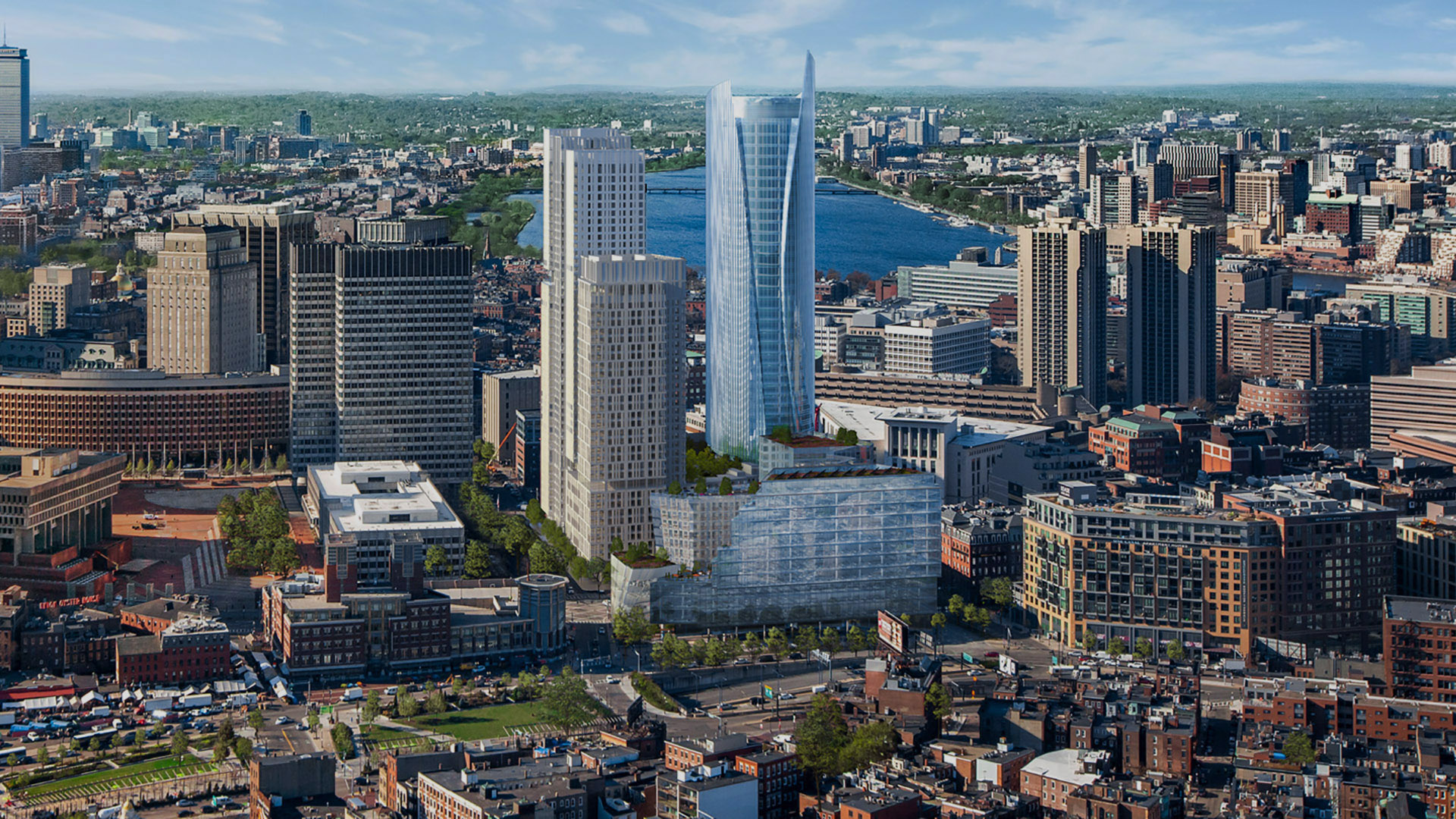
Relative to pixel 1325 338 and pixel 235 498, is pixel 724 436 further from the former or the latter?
pixel 1325 338

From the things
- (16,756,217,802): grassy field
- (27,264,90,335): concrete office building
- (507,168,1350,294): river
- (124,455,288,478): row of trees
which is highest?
(507,168,1350,294): river

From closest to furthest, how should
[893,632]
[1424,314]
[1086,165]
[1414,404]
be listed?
[893,632]
[1414,404]
[1424,314]
[1086,165]

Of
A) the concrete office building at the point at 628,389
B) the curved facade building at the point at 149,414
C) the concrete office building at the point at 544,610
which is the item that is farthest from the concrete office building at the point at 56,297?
the concrete office building at the point at 544,610

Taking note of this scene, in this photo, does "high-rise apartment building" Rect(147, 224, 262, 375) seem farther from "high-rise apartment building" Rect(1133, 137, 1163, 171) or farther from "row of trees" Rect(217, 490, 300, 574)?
"high-rise apartment building" Rect(1133, 137, 1163, 171)

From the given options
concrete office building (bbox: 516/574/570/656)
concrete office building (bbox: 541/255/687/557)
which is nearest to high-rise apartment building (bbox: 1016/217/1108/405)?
concrete office building (bbox: 541/255/687/557)

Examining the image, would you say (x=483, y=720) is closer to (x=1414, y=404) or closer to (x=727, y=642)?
(x=727, y=642)

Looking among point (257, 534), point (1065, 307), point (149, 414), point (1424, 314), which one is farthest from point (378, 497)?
point (1424, 314)

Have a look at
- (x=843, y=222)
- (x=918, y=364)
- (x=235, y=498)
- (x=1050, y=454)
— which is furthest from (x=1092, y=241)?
(x=843, y=222)
